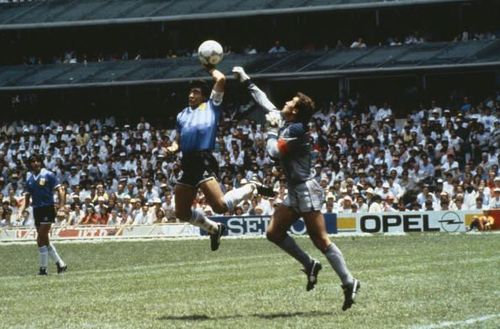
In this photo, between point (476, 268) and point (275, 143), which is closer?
point (275, 143)

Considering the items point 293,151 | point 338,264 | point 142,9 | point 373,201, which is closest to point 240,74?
point 293,151

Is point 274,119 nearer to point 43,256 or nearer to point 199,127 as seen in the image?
point 199,127

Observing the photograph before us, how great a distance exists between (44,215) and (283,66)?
967 inches

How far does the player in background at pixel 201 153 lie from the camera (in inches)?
560

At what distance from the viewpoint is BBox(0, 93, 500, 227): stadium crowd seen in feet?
107

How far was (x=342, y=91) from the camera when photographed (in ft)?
147

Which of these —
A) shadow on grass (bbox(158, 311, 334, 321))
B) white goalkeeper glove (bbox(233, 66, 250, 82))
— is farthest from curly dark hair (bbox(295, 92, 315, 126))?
shadow on grass (bbox(158, 311, 334, 321))

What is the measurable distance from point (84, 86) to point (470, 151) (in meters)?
18.1

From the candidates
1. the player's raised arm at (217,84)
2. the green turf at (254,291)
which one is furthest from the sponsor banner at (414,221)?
the player's raised arm at (217,84)

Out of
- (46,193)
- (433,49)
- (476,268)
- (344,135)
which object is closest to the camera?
(476,268)

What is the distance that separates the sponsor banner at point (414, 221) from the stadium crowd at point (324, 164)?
1.39 ft

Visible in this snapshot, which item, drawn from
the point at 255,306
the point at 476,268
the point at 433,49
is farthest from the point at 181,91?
the point at 255,306

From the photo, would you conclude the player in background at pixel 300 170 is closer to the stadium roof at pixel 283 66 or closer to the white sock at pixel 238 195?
the white sock at pixel 238 195

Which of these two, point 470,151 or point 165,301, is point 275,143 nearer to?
point 165,301
